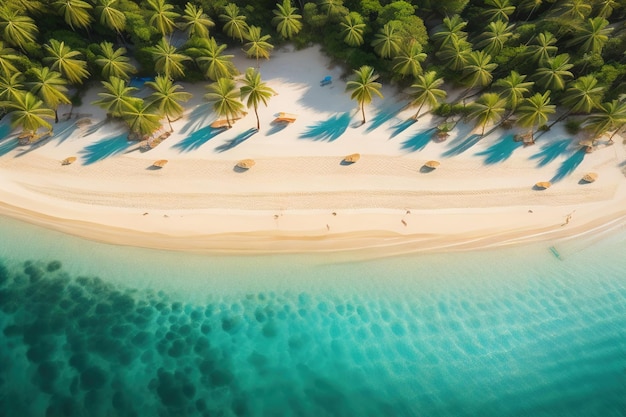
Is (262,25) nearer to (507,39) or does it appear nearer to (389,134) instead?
(389,134)

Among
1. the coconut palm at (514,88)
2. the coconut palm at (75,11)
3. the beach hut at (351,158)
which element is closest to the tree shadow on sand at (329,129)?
the beach hut at (351,158)

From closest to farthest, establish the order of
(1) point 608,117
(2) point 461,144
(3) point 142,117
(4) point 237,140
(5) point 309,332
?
(5) point 309,332 → (1) point 608,117 → (3) point 142,117 → (2) point 461,144 → (4) point 237,140

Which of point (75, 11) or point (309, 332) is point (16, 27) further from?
point (309, 332)

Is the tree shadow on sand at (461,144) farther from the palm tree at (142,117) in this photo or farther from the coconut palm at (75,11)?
the coconut palm at (75,11)

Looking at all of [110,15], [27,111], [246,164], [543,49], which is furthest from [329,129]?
[27,111]

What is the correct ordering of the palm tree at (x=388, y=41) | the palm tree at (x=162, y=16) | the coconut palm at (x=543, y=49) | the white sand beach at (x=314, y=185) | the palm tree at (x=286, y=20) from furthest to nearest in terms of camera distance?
1. the palm tree at (x=286, y=20)
2. the palm tree at (x=162, y=16)
3. the palm tree at (x=388, y=41)
4. the coconut palm at (x=543, y=49)
5. the white sand beach at (x=314, y=185)

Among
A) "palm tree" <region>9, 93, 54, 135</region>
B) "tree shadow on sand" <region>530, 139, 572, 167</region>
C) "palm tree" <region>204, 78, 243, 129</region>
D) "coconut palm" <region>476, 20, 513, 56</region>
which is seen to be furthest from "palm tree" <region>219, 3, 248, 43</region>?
"tree shadow on sand" <region>530, 139, 572, 167</region>
